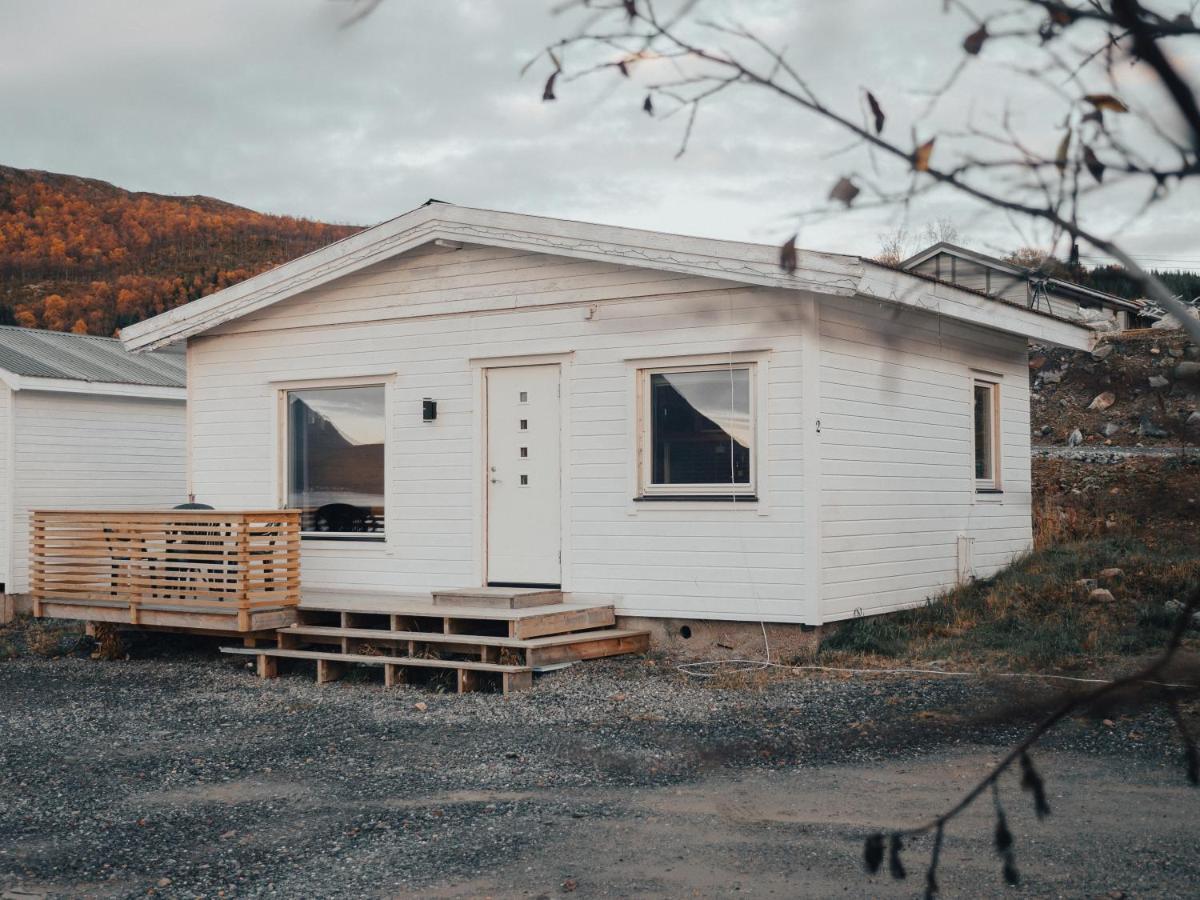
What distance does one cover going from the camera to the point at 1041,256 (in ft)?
4.21

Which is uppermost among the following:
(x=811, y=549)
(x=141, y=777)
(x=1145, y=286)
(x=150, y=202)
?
(x=150, y=202)

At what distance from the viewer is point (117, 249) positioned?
50.1 metres

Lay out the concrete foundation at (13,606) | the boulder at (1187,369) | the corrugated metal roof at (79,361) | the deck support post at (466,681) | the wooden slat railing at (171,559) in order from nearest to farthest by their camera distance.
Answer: the boulder at (1187,369)
the deck support post at (466,681)
the wooden slat railing at (171,559)
the concrete foundation at (13,606)
the corrugated metal roof at (79,361)

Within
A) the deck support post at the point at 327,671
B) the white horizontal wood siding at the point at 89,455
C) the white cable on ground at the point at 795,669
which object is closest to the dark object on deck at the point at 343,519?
the deck support post at the point at 327,671

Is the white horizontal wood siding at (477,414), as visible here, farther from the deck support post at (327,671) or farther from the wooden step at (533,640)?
the deck support post at (327,671)

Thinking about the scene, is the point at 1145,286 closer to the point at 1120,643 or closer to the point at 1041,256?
the point at 1041,256

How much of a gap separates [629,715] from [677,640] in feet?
6.79

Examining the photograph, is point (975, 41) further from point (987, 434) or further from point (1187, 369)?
point (987, 434)

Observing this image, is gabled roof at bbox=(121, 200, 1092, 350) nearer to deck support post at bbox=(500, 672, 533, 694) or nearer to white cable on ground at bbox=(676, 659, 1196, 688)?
white cable on ground at bbox=(676, 659, 1196, 688)

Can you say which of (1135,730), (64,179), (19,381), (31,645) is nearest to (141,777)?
(1135,730)

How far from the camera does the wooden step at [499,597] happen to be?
32.0ft

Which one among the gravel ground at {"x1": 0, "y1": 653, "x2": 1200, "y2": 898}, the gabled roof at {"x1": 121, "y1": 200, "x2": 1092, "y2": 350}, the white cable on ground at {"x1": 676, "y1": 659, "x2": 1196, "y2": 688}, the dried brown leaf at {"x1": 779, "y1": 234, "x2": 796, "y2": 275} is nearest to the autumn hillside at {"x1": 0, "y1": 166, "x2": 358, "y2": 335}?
the gabled roof at {"x1": 121, "y1": 200, "x2": 1092, "y2": 350}

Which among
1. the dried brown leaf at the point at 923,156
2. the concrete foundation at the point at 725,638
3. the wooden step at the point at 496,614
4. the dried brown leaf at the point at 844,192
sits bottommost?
the concrete foundation at the point at 725,638

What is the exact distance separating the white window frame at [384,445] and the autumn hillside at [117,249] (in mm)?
32241
